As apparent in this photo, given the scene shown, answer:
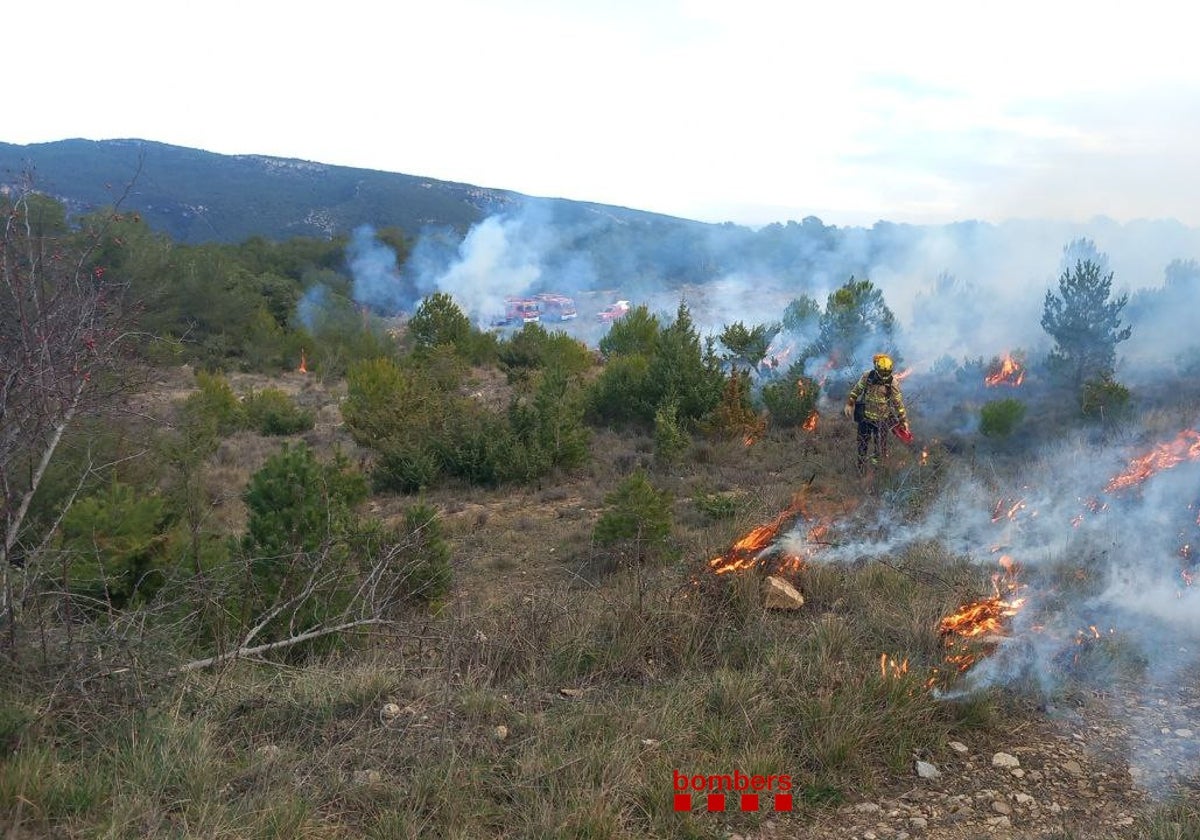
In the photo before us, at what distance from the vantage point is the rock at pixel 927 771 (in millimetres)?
2917

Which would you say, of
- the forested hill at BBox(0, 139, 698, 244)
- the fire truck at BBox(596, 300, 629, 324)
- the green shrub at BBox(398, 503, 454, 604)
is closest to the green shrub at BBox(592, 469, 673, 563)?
the green shrub at BBox(398, 503, 454, 604)

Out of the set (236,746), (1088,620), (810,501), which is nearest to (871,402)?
(810,501)

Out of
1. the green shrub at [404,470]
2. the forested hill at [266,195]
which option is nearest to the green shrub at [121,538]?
the green shrub at [404,470]

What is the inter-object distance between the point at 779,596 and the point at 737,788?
1.67 m

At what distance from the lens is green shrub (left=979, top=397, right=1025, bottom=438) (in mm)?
10305

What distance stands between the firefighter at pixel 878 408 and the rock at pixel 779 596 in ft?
14.6

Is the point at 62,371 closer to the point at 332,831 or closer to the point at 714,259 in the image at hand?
the point at 332,831

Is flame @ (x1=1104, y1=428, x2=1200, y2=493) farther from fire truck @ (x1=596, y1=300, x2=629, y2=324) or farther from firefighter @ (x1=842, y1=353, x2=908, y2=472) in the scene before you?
fire truck @ (x1=596, y1=300, x2=629, y2=324)

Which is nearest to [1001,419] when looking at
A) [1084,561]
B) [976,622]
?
[1084,561]

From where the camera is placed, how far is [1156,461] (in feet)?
19.3

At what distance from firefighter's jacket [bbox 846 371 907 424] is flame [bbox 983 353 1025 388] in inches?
284

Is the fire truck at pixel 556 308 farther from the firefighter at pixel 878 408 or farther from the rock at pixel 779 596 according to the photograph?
the rock at pixel 779 596

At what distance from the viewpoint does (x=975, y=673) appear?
3.52m

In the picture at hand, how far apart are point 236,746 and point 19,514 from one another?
1.17 metres
